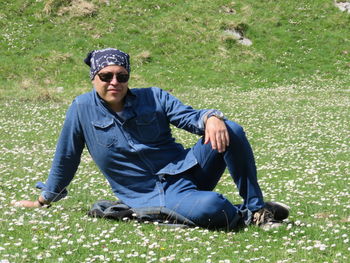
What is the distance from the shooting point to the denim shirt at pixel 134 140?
6977 mm

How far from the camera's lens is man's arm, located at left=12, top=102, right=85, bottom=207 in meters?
7.16

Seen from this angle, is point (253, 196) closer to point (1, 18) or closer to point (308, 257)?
point (308, 257)

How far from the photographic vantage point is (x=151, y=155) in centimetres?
702

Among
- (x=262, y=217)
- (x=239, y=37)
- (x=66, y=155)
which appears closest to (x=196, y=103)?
(x=239, y=37)

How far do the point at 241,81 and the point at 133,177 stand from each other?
1175 inches

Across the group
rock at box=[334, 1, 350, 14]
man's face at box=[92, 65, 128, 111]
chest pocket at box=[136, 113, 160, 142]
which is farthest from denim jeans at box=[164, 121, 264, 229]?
rock at box=[334, 1, 350, 14]

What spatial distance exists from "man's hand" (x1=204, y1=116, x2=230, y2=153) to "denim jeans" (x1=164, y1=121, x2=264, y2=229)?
188 mm

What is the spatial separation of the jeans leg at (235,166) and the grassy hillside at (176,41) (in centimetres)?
2598

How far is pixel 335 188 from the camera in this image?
33.8 ft

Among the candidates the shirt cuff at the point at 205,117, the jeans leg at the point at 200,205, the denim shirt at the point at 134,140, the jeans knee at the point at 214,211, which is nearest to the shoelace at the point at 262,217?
the jeans leg at the point at 200,205

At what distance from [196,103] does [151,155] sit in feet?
67.9

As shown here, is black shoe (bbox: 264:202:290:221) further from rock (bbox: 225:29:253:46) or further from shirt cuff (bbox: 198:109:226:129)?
rock (bbox: 225:29:253:46)

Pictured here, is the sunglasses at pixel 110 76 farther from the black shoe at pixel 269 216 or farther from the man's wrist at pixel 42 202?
the black shoe at pixel 269 216

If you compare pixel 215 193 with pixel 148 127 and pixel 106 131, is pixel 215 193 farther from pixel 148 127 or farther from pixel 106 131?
pixel 106 131
